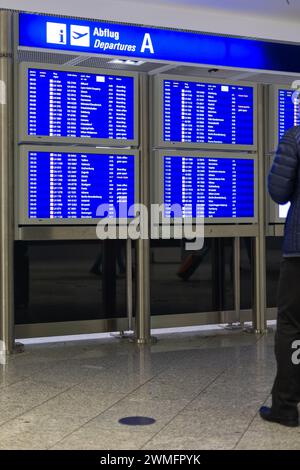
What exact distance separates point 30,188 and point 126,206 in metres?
0.92

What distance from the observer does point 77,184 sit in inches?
249

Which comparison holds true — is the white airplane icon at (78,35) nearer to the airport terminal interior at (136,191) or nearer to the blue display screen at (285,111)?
the airport terminal interior at (136,191)

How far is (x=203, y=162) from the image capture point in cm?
685

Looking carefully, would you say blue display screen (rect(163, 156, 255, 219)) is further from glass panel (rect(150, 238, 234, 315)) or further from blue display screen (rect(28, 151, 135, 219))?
glass panel (rect(150, 238, 234, 315))

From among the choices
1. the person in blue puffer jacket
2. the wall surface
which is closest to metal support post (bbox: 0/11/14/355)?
the wall surface

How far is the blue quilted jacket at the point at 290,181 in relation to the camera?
3.70 m

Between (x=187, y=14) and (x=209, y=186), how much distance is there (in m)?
1.96

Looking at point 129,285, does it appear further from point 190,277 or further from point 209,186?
point 209,186

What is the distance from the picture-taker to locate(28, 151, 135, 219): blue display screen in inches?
242

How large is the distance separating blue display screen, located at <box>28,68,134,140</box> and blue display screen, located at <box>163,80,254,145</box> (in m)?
0.41

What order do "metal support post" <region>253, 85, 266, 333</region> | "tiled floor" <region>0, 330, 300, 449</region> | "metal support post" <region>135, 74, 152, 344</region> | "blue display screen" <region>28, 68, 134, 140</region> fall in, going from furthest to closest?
"metal support post" <region>253, 85, 266, 333</region>
"metal support post" <region>135, 74, 152, 344</region>
"blue display screen" <region>28, 68, 134, 140</region>
"tiled floor" <region>0, 330, 300, 449</region>

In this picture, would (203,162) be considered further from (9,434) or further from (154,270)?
(9,434)

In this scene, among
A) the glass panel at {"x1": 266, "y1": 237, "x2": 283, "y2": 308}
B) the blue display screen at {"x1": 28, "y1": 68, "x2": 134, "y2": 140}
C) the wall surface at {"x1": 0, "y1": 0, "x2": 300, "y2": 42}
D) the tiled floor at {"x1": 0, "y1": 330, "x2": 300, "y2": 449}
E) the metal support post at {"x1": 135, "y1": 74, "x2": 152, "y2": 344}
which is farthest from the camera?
the glass panel at {"x1": 266, "y1": 237, "x2": 283, "y2": 308}

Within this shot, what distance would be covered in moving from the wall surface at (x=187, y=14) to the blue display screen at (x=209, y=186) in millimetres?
1619
